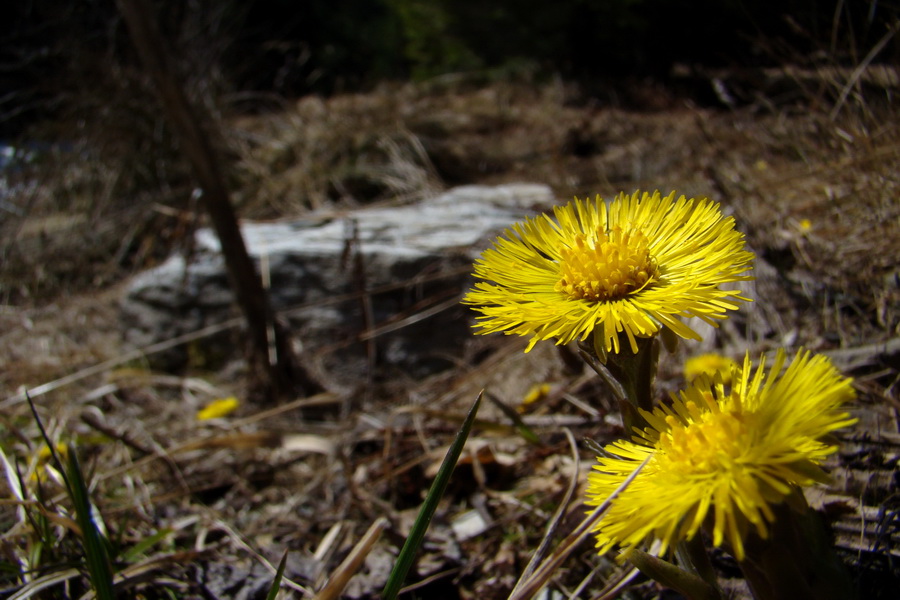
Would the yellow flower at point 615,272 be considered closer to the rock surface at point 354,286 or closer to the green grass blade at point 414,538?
the green grass blade at point 414,538

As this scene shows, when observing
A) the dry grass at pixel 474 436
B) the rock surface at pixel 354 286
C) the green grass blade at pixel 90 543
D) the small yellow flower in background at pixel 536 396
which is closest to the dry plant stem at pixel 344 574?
the green grass blade at pixel 90 543

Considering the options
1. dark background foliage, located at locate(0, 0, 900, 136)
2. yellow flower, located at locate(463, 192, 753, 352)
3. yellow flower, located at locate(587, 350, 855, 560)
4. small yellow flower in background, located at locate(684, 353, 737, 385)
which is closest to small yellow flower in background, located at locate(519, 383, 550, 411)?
small yellow flower in background, located at locate(684, 353, 737, 385)

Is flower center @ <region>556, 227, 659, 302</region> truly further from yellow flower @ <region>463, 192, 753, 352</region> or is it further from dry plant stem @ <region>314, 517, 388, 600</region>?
dry plant stem @ <region>314, 517, 388, 600</region>

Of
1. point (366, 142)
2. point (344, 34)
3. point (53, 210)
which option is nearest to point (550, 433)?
point (366, 142)

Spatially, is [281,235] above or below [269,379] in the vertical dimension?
above

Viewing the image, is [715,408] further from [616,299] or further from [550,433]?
[550,433]
